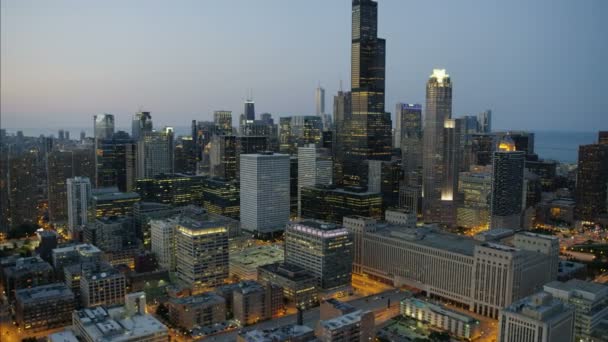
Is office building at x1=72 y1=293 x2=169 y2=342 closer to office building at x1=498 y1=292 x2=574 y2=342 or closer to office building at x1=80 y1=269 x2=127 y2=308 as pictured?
office building at x1=80 y1=269 x2=127 y2=308

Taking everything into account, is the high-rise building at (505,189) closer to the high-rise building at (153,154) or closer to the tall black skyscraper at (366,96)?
the tall black skyscraper at (366,96)

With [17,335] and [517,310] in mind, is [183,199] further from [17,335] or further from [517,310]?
[517,310]

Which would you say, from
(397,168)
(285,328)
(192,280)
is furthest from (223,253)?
(397,168)

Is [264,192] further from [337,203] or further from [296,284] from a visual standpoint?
[296,284]

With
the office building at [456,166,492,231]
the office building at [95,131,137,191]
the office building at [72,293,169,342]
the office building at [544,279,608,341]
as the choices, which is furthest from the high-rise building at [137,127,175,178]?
the office building at [544,279,608,341]

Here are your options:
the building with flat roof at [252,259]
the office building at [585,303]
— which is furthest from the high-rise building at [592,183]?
the building with flat roof at [252,259]

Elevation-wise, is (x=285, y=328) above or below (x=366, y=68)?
below
